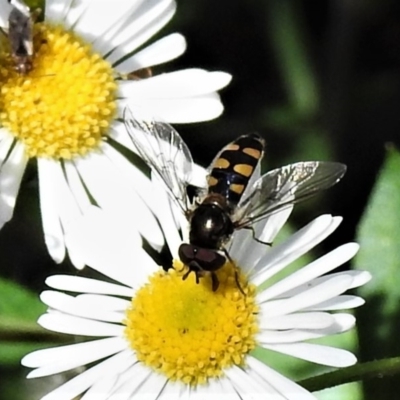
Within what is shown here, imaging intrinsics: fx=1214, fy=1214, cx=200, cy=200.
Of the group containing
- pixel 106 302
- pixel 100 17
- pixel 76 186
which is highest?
pixel 100 17

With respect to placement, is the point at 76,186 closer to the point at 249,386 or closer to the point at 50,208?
the point at 50,208

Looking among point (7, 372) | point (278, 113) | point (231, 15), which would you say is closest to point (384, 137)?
point (278, 113)

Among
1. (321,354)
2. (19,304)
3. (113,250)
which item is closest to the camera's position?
(321,354)

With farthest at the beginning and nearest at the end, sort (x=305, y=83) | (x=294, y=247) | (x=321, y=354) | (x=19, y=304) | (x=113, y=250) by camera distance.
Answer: (x=305, y=83)
(x=19, y=304)
(x=113, y=250)
(x=294, y=247)
(x=321, y=354)

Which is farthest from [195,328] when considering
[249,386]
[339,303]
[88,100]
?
[88,100]

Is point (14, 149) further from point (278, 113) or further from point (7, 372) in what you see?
point (278, 113)

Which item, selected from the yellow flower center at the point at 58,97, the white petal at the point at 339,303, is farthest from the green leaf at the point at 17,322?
the white petal at the point at 339,303
